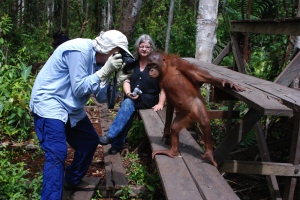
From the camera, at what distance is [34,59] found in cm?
896

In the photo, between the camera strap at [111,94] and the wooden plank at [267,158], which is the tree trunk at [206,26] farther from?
the camera strap at [111,94]

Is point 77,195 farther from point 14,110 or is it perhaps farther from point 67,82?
point 14,110

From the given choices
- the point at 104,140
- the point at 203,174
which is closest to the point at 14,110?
the point at 104,140

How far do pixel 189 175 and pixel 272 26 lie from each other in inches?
85.8

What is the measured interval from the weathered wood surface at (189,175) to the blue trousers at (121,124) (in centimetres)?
75

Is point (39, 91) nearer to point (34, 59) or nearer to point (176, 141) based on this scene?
point (176, 141)

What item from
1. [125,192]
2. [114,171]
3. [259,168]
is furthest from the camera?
[114,171]

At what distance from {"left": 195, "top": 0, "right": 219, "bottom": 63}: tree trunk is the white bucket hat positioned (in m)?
2.81

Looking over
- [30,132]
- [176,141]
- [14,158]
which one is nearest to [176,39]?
[30,132]

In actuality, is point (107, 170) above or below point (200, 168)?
below

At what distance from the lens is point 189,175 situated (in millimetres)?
2826

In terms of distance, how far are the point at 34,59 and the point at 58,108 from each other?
6324 millimetres

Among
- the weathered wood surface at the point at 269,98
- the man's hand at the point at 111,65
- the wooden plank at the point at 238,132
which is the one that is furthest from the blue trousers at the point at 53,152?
the weathered wood surface at the point at 269,98

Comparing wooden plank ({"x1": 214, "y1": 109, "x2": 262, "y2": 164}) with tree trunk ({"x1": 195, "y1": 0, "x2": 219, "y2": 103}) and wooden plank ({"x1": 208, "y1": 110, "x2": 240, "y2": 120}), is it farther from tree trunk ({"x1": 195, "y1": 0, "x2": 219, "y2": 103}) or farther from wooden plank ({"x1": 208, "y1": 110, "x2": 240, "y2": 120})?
tree trunk ({"x1": 195, "y1": 0, "x2": 219, "y2": 103})
